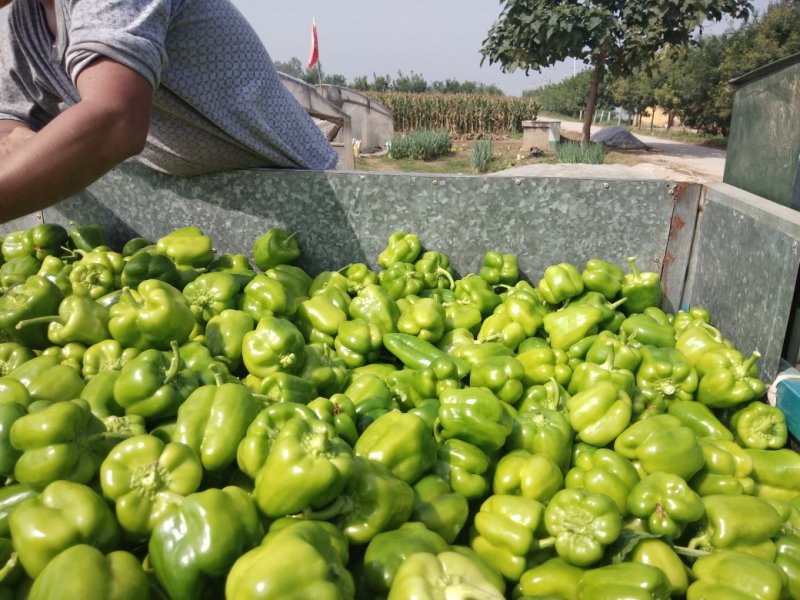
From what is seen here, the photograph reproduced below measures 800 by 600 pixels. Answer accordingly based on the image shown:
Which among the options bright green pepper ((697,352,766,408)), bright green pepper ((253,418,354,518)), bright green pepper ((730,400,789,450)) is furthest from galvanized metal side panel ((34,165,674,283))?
bright green pepper ((253,418,354,518))

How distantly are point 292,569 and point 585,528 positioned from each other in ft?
3.50

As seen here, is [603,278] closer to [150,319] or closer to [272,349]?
[272,349]

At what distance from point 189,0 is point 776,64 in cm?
297

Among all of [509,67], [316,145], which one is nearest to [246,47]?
[316,145]

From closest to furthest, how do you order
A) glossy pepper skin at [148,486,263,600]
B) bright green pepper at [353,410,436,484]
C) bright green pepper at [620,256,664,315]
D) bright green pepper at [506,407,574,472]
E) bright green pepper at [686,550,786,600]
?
glossy pepper skin at [148,486,263,600], bright green pepper at [686,550,786,600], bright green pepper at [353,410,436,484], bright green pepper at [506,407,574,472], bright green pepper at [620,256,664,315]

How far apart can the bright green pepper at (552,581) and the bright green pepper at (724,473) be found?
2.56ft

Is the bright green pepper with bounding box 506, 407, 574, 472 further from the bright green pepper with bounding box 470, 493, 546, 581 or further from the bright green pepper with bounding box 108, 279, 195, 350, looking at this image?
the bright green pepper with bounding box 108, 279, 195, 350

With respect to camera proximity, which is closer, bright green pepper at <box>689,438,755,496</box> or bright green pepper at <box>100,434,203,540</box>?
bright green pepper at <box>100,434,203,540</box>

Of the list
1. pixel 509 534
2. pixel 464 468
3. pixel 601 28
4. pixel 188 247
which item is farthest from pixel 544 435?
pixel 601 28

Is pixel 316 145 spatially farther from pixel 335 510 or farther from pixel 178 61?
pixel 335 510

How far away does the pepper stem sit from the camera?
2.79m

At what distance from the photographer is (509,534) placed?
2.17 m

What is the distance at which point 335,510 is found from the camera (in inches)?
76.4

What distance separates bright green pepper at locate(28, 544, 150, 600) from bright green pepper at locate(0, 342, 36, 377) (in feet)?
5.14
